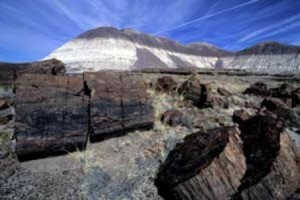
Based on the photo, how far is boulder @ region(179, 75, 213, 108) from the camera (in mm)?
8351

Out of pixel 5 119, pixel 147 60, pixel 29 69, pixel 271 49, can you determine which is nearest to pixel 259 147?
pixel 5 119

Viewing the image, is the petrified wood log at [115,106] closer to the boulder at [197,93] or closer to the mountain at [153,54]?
the boulder at [197,93]

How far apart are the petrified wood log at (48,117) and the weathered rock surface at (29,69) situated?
521 cm

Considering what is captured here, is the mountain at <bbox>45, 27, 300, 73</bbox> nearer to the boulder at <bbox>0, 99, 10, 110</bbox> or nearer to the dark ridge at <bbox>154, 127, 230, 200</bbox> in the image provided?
the boulder at <bbox>0, 99, 10, 110</bbox>

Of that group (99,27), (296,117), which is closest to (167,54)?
(99,27)

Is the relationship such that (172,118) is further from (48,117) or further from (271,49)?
(271,49)

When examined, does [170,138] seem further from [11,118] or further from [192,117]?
[11,118]

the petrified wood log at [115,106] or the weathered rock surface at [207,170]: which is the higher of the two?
the petrified wood log at [115,106]

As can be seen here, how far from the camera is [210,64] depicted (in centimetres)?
10800

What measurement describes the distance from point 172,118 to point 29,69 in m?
7.45

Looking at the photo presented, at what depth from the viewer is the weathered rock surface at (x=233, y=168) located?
3.47m

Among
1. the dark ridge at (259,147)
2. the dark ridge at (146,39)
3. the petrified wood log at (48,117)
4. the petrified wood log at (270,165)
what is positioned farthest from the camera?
the dark ridge at (146,39)

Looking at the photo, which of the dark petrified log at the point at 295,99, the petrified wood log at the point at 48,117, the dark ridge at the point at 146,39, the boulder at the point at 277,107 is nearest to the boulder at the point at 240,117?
the boulder at the point at 277,107

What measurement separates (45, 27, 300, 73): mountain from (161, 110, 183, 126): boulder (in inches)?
2349
